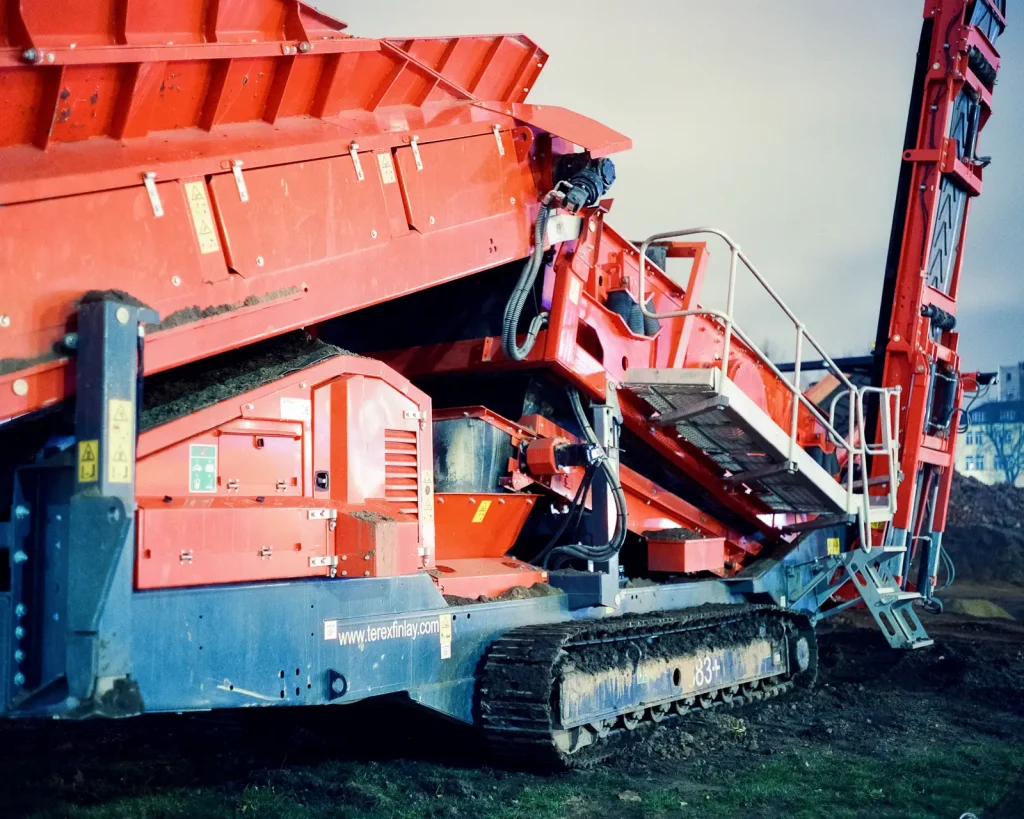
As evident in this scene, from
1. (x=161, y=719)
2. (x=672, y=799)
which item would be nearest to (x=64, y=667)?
(x=672, y=799)

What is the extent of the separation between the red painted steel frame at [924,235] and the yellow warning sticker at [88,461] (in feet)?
24.5

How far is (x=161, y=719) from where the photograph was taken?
756 cm

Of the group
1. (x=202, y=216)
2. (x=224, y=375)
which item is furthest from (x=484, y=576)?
(x=202, y=216)

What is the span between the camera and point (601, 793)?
5875 millimetres

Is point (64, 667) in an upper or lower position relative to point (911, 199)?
→ lower

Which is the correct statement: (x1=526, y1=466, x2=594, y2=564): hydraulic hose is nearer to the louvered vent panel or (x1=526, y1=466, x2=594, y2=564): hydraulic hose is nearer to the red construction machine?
the red construction machine

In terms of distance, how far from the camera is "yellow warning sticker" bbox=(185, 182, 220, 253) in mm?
4707

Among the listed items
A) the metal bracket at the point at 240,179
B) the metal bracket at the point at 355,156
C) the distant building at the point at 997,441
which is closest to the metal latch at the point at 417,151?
the metal bracket at the point at 355,156

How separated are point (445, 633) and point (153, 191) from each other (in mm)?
2577

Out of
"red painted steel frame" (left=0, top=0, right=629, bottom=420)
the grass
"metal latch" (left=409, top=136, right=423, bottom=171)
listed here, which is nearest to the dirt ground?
the grass

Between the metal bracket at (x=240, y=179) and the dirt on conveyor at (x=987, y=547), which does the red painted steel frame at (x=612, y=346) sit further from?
the dirt on conveyor at (x=987, y=547)

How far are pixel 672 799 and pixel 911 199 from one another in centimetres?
644

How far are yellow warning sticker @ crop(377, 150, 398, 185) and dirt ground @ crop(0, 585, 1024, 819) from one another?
9.77ft

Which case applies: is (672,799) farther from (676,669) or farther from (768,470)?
(768,470)
